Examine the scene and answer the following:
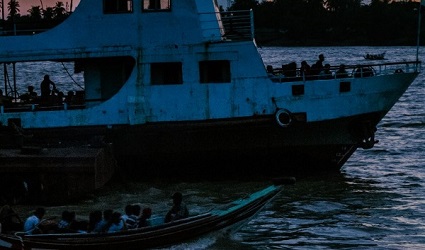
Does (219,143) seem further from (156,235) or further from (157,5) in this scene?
(156,235)

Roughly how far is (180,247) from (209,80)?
8502 millimetres

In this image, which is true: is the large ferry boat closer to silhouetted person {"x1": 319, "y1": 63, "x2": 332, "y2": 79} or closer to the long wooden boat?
silhouetted person {"x1": 319, "y1": 63, "x2": 332, "y2": 79}

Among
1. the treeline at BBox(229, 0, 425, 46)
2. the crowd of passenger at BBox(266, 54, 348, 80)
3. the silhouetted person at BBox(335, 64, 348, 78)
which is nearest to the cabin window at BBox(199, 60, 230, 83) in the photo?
the crowd of passenger at BBox(266, 54, 348, 80)

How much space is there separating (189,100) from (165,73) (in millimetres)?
1087

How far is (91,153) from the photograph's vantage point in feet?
77.8

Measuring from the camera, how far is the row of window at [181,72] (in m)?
26.4

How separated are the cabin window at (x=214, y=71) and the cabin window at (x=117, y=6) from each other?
257 centimetres

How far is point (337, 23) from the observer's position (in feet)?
599

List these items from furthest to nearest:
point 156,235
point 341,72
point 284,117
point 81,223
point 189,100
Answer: point 341,72, point 189,100, point 284,117, point 81,223, point 156,235

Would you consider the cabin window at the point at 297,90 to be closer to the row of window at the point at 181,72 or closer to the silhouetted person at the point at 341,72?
the silhouetted person at the point at 341,72

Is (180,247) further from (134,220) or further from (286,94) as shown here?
(286,94)

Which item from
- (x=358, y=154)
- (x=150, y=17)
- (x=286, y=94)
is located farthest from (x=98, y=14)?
(x=358, y=154)

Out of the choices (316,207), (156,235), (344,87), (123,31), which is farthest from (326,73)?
(156,235)

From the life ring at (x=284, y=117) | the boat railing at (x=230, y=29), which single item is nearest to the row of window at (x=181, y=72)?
the boat railing at (x=230, y=29)
